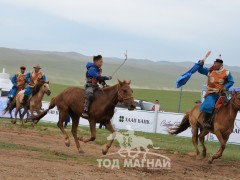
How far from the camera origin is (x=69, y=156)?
12812 mm

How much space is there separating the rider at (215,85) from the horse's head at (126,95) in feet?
8.15

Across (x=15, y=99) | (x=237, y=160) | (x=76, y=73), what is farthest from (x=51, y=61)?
(x=237, y=160)

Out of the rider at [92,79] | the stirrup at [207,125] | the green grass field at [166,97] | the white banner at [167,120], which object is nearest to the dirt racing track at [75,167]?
the stirrup at [207,125]

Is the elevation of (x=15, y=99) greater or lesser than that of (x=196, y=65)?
lesser

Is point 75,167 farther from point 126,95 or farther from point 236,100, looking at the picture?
point 236,100

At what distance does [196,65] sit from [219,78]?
708 millimetres

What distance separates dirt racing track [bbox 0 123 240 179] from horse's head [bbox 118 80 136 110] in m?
1.49

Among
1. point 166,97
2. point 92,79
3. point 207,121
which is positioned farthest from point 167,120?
point 166,97

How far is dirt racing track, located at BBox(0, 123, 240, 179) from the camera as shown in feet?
31.9

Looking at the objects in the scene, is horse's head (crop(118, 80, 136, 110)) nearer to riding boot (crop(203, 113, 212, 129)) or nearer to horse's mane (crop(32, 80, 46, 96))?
riding boot (crop(203, 113, 212, 129))

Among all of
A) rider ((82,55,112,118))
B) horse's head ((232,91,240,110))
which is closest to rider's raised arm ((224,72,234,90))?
horse's head ((232,91,240,110))

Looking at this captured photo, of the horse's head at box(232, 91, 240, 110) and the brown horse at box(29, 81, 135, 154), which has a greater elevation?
the horse's head at box(232, 91, 240, 110)

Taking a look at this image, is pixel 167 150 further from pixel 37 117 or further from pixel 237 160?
pixel 37 117

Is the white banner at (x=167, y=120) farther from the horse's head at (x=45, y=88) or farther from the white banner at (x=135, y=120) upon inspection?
the horse's head at (x=45, y=88)
